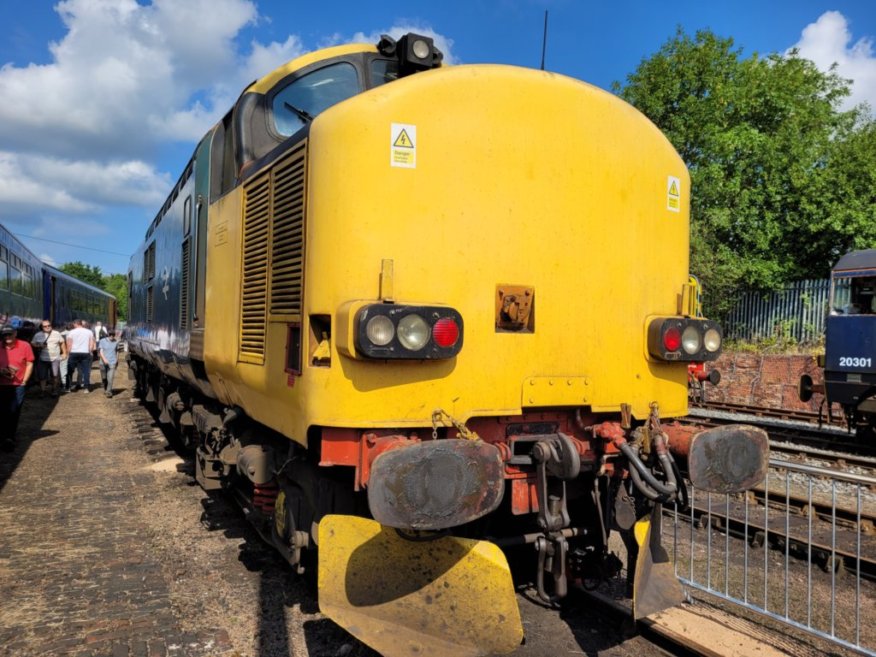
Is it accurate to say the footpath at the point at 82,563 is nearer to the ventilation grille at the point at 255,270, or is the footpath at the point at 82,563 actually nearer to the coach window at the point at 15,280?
the ventilation grille at the point at 255,270

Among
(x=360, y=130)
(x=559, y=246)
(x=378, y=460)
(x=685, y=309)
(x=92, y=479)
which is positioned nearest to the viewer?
(x=378, y=460)

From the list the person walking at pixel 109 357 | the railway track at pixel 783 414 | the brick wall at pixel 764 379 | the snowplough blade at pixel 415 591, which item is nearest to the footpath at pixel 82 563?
the snowplough blade at pixel 415 591

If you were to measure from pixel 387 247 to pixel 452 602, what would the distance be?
166 centimetres

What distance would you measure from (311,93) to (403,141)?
160 cm

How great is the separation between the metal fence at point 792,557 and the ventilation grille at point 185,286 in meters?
4.23

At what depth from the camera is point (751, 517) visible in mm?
6504

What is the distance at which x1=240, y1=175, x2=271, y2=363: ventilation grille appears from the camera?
3.82 metres

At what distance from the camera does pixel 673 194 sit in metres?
3.93

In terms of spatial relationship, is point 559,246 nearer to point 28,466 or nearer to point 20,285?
point 28,466

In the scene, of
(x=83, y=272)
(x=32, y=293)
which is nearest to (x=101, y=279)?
(x=83, y=272)

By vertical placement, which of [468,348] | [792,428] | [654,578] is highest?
[468,348]

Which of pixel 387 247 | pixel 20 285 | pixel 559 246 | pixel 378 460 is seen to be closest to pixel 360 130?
pixel 387 247

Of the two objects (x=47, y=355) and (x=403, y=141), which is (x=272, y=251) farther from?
(x=47, y=355)

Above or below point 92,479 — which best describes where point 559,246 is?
above
